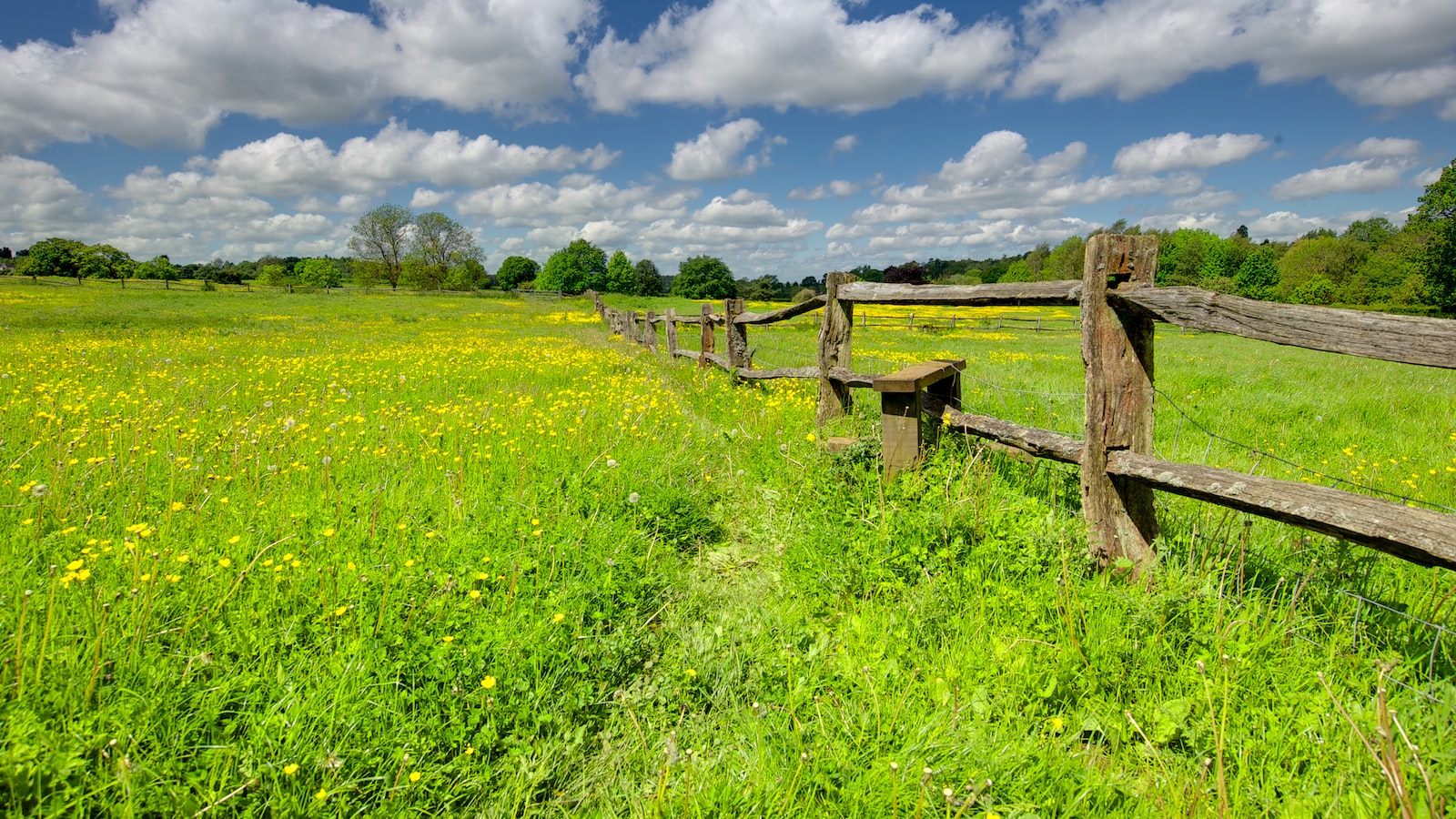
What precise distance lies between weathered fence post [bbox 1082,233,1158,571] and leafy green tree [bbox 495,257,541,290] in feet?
416

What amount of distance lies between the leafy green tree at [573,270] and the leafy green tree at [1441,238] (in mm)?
95792

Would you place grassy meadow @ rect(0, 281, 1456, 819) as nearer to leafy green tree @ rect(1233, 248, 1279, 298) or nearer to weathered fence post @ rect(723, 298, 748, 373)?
weathered fence post @ rect(723, 298, 748, 373)

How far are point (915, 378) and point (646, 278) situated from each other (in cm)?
12029

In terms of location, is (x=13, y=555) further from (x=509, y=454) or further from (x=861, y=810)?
(x=861, y=810)

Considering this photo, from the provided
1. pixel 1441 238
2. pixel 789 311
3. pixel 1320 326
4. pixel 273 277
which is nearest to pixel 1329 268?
pixel 1441 238

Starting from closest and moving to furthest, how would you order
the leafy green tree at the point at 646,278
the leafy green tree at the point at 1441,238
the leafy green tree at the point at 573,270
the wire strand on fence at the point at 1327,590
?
the wire strand on fence at the point at 1327,590
the leafy green tree at the point at 1441,238
the leafy green tree at the point at 573,270
the leafy green tree at the point at 646,278

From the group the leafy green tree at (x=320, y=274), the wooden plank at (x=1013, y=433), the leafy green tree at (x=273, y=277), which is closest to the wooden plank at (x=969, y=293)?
the wooden plank at (x=1013, y=433)

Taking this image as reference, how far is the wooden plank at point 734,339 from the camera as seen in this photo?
9008 millimetres

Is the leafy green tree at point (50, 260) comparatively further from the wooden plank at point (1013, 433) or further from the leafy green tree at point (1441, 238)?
the leafy green tree at point (1441, 238)

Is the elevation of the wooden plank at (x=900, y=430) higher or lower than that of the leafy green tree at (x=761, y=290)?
lower

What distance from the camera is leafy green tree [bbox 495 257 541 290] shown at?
122m

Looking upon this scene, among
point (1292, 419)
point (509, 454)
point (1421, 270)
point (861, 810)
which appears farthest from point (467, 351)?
point (1421, 270)

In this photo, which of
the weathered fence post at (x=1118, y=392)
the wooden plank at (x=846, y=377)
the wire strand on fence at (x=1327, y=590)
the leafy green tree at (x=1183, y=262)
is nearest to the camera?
the wire strand on fence at (x=1327, y=590)

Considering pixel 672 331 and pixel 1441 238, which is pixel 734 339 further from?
pixel 1441 238
